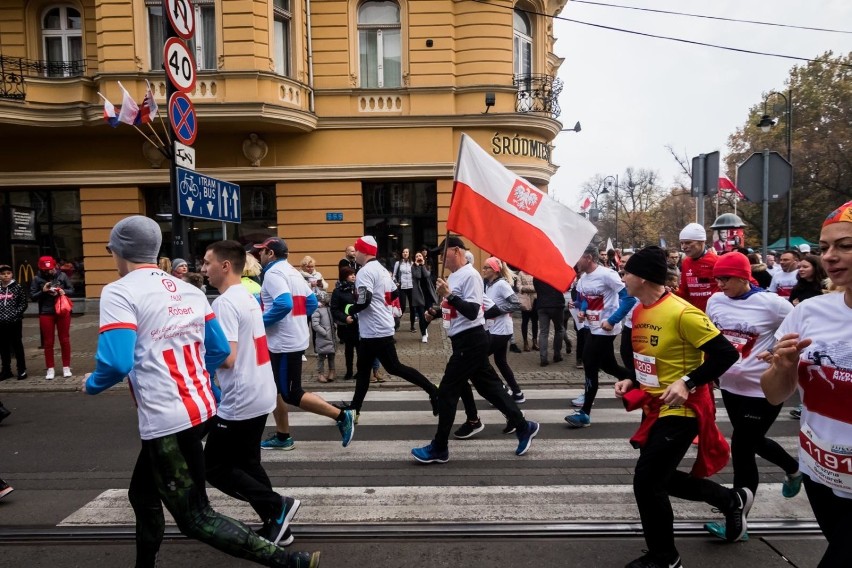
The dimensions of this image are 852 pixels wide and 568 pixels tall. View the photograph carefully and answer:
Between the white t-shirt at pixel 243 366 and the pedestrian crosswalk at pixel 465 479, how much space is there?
0.95 m

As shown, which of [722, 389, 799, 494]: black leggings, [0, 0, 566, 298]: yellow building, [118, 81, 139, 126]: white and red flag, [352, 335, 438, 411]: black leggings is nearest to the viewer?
[722, 389, 799, 494]: black leggings

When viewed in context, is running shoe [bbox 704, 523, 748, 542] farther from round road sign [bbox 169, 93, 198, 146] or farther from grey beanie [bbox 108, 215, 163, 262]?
round road sign [bbox 169, 93, 198, 146]

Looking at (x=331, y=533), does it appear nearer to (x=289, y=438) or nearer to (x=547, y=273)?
(x=289, y=438)

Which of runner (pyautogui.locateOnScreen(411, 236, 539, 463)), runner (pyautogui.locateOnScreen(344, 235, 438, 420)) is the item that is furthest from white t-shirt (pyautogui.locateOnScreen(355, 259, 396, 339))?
runner (pyautogui.locateOnScreen(411, 236, 539, 463))

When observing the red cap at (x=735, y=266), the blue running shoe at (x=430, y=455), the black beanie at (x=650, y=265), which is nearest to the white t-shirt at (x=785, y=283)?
the red cap at (x=735, y=266)

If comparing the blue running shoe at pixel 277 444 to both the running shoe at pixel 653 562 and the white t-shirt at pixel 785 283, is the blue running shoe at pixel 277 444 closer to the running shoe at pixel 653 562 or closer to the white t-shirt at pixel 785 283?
the running shoe at pixel 653 562

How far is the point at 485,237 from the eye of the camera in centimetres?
517

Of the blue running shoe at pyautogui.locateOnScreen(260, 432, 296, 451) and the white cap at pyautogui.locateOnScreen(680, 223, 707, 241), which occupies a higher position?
the white cap at pyautogui.locateOnScreen(680, 223, 707, 241)

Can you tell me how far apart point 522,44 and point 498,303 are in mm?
13130

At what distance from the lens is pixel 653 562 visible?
3178mm

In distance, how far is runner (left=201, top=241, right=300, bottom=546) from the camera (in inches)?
137

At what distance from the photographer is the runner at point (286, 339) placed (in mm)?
5195

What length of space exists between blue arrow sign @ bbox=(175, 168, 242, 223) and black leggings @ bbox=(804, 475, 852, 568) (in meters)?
6.70

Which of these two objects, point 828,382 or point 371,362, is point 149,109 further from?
point 828,382
